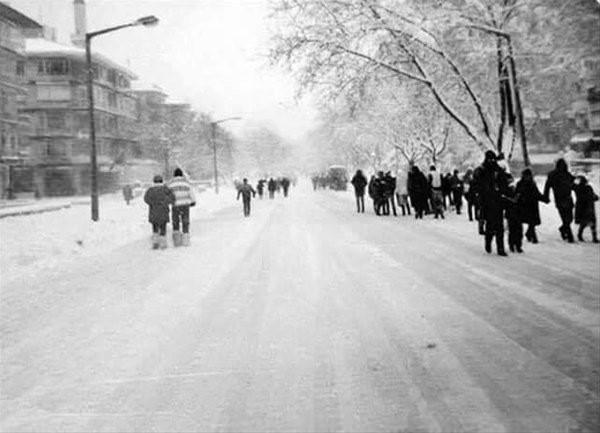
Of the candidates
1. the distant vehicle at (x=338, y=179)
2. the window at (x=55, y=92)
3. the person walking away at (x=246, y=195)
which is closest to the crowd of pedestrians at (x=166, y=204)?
the person walking away at (x=246, y=195)

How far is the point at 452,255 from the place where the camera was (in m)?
11.3

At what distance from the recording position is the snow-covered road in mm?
3928

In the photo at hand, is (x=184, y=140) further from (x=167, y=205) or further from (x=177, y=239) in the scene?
(x=167, y=205)

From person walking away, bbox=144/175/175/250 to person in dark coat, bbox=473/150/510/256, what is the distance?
6655 millimetres

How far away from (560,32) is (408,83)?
7.66 metres

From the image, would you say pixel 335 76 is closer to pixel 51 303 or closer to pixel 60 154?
pixel 51 303

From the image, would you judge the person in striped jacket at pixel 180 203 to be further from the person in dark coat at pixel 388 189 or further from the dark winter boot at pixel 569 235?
the person in dark coat at pixel 388 189

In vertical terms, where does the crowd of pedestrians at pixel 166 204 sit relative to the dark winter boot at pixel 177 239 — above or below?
above

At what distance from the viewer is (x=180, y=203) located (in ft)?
47.4

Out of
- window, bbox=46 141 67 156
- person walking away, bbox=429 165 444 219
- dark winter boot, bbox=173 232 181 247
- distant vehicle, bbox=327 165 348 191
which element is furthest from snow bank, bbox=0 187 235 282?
distant vehicle, bbox=327 165 348 191

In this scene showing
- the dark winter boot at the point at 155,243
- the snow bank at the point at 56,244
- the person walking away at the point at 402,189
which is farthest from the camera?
the person walking away at the point at 402,189

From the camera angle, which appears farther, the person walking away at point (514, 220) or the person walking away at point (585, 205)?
the person walking away at point (585, 205)

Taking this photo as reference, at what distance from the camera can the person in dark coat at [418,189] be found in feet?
67.3

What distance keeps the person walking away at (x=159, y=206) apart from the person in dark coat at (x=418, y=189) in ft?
30.1
